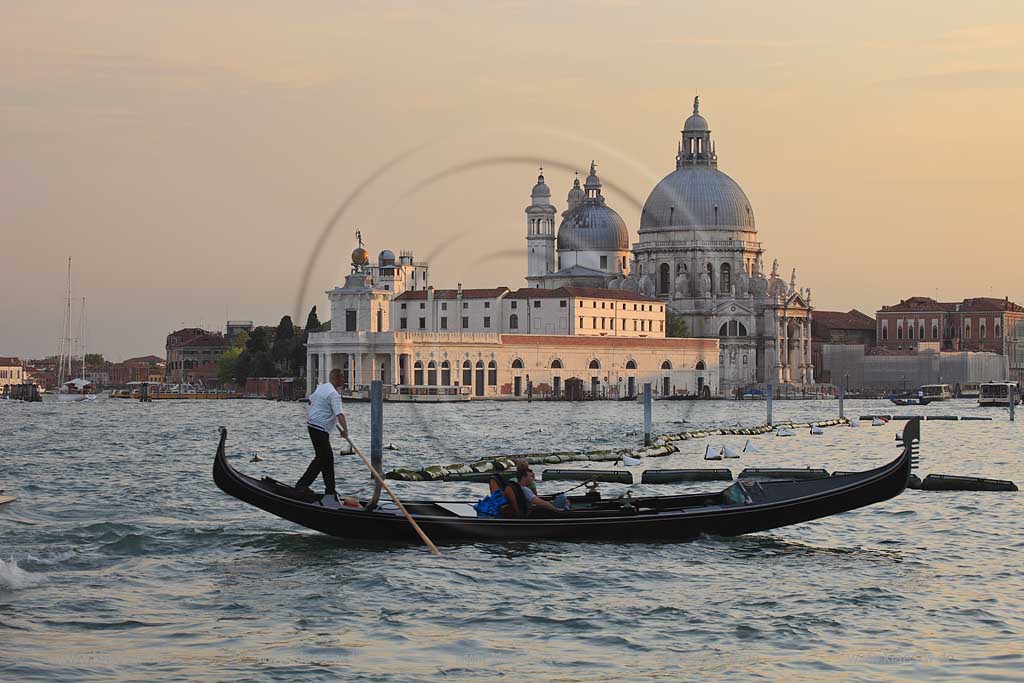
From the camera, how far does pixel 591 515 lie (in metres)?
17.2

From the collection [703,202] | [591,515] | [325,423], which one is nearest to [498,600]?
[591,515]

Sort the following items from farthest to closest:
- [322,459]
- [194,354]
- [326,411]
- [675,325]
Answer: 1. [194,354]
2. [675,325]
3. [322,459]
4. [326,411]

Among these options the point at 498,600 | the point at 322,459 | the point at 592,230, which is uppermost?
the point at 592,230

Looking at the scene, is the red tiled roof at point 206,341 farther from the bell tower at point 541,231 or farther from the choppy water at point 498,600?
the choppy water at point 498,600

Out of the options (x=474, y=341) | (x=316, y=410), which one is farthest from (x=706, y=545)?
(x=474, y=341)

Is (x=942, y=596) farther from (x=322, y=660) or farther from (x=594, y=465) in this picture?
(x=594, y=465)

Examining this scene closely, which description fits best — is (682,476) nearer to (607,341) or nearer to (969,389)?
(607,341)

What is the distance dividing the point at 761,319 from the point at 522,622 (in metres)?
102

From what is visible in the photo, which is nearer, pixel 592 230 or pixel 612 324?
pixel 612 324

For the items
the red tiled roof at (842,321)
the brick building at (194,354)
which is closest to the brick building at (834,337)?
the red tiled roof at (842,321)

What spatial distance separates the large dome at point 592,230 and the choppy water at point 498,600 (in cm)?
9415

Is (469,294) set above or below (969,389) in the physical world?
above

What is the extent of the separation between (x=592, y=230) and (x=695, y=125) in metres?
11.1

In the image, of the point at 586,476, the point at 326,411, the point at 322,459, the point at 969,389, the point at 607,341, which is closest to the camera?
the point at 326,411
